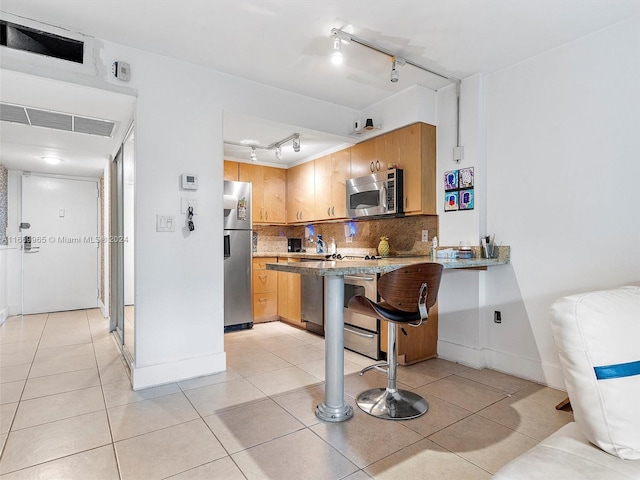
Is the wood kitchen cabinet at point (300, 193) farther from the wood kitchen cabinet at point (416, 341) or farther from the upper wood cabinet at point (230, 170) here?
the wood kitchen cabinet at point (416, 341)

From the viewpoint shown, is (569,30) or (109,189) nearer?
(569,30)

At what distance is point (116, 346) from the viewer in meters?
3.72

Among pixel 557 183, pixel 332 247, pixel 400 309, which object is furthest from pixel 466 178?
pixel 332 247

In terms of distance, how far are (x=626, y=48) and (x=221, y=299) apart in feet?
10.9

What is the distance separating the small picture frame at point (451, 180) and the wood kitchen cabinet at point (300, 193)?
1.93m

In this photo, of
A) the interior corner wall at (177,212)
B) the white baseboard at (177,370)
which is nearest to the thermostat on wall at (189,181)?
the interior corner wall at (177,212)

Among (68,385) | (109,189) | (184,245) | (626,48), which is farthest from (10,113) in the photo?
(626,48)

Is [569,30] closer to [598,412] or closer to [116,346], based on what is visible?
[598,412]

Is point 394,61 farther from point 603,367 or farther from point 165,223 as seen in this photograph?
point 603,367

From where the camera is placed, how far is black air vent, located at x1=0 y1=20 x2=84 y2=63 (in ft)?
7.26

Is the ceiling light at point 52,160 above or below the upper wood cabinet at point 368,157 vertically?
above

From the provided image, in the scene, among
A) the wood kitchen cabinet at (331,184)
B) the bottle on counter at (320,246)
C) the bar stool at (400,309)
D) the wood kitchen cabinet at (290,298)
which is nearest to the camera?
the bar stool at (400,309)

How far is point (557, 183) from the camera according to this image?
8.74 feet

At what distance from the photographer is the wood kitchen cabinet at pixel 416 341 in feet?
10.3
